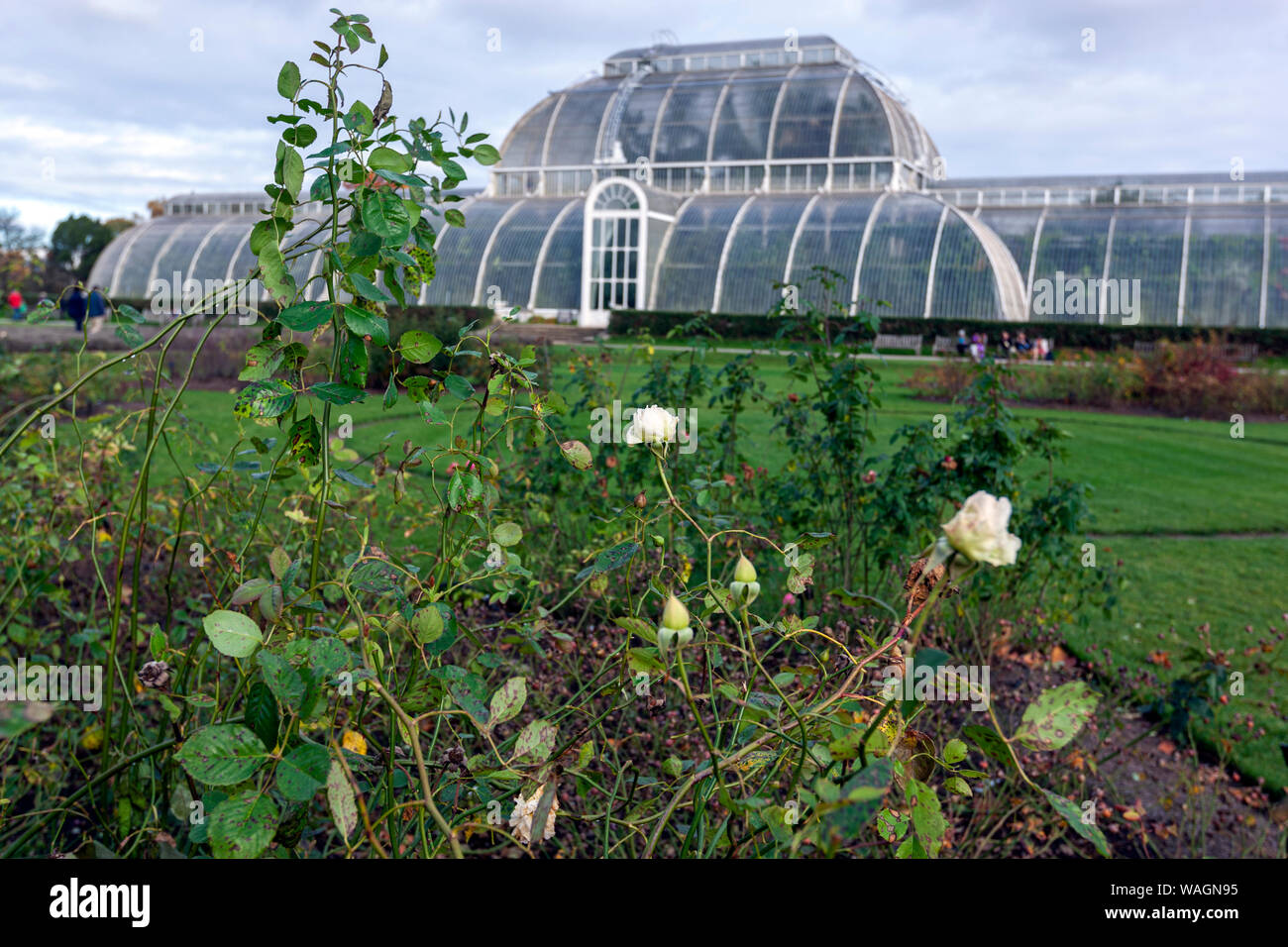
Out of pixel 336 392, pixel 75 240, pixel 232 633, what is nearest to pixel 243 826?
pixel 232 633

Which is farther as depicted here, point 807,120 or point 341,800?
point 807,120

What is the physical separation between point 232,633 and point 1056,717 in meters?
0.91

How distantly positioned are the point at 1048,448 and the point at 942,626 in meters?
0.96

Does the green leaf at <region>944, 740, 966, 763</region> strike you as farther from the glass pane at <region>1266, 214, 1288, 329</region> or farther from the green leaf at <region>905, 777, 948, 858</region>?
the glass pane at <region>1266, 214, 1288, 329</region>

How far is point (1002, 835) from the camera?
2.82 metres

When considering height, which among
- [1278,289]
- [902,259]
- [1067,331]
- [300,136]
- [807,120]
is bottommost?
[300,136]

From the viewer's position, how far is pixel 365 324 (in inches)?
49.3

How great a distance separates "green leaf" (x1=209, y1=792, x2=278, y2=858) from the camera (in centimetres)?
96

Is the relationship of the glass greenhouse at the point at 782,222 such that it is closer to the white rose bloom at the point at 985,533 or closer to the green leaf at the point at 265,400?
the green leaf at the point at 265,400

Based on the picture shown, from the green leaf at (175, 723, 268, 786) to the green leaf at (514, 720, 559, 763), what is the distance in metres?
0.30

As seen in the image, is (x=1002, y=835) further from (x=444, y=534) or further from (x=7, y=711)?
(x=7, y=711)

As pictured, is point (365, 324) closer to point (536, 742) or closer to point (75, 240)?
point (536, 742)

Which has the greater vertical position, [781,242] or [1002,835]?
[781,242]
